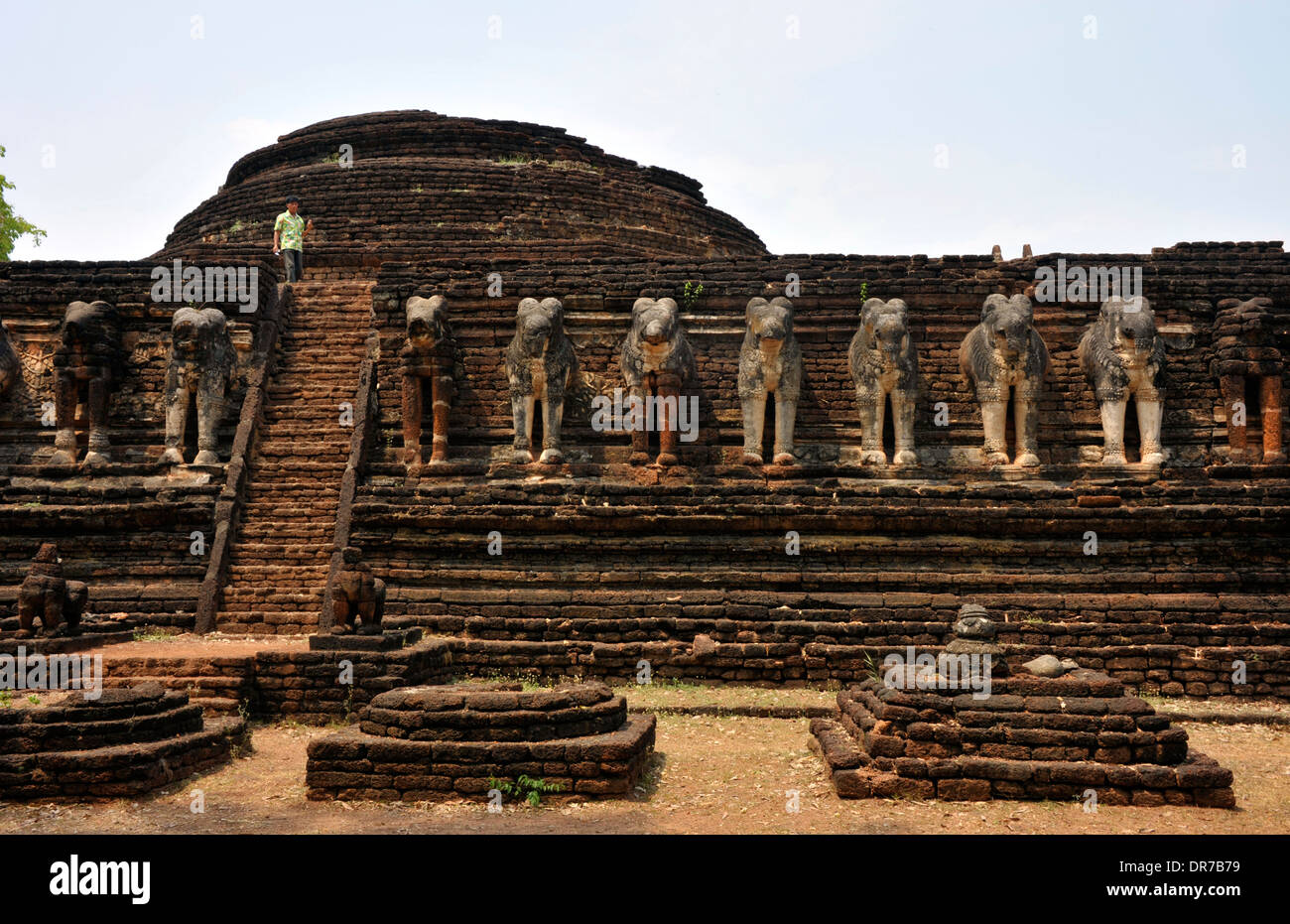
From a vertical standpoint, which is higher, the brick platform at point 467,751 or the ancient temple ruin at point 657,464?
the ancient temple ruin at point 657,464

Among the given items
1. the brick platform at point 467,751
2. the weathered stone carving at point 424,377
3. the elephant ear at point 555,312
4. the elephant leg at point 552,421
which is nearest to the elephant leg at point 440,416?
the weathered stone carving at point 424,377

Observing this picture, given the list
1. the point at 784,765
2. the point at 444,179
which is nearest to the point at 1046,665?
the point at 784,765

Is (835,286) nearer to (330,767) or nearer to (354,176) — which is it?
(330,767)

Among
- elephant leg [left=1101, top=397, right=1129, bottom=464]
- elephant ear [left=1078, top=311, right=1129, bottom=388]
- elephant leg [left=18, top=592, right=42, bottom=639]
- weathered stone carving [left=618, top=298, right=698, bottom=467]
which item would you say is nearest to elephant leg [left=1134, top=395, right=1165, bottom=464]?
elephant leg [left=1101, top=397, right=1129, bottom=464]

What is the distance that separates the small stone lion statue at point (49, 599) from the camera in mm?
11219

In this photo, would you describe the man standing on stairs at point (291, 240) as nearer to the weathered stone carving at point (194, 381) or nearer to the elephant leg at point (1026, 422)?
the weathered stone carving at point (194, 381)

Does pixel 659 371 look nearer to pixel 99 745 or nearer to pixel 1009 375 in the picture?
pixel 1009 375

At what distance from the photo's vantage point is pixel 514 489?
1402 centimetres

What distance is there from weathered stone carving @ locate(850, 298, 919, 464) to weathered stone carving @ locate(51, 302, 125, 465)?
34.1ft

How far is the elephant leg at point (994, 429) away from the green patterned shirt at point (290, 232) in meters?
11.7

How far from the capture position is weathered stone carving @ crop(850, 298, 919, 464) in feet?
48.3

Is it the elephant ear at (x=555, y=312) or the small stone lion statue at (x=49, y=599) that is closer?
the small stone lion statue at (x=49, y=599)

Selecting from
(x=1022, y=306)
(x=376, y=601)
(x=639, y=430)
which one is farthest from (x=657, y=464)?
(x=1022, y=306)

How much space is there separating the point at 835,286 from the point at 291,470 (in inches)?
319
